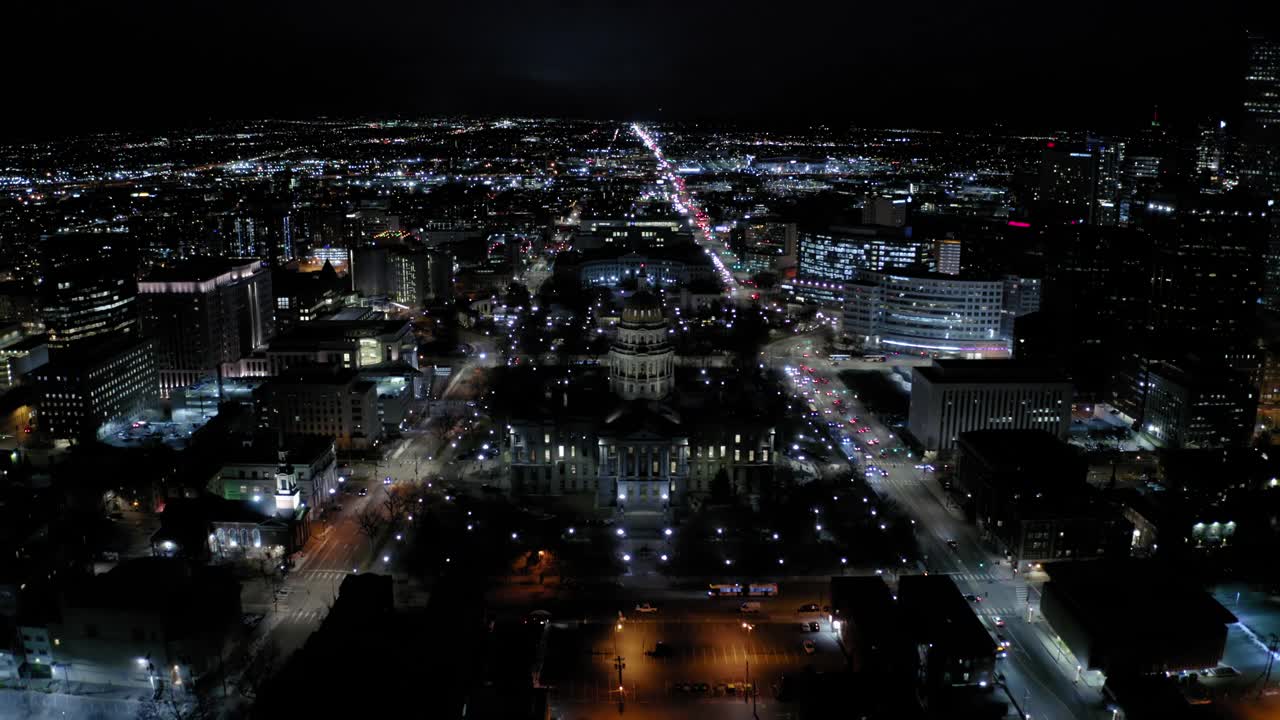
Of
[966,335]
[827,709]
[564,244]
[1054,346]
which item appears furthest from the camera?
[564,244]

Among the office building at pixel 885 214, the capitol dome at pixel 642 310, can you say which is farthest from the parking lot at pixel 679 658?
the office building at pixel 885 214

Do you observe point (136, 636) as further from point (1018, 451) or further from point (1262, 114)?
point (1262, 114)

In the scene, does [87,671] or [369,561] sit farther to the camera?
[369,561]

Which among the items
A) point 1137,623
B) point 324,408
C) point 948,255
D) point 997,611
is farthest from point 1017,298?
point 324,408

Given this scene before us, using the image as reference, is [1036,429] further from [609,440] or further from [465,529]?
[465,529]

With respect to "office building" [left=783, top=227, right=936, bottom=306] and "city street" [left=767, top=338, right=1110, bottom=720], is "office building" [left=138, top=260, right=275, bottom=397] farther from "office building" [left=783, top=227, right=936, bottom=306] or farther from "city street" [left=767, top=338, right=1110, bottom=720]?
"office building" [left=783, top=227, right=936, bottom=306]

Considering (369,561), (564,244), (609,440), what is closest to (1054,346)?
(609,440)
